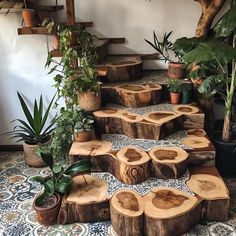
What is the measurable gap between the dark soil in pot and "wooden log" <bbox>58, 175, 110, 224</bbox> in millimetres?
1123

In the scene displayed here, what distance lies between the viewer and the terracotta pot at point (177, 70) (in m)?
2.74

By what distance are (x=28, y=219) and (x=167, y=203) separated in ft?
3.45

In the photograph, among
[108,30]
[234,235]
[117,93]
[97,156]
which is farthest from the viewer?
[108,30]

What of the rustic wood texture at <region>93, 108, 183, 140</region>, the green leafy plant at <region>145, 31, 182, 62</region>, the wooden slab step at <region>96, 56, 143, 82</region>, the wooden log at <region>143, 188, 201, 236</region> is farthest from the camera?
the green leafy plant at <region>145, 31, 182, 62</region>

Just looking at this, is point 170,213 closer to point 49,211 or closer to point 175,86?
point 49,211

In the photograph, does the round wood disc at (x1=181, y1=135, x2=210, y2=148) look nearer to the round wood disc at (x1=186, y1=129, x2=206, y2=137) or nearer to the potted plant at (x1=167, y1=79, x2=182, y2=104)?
the round wood disc at (x1=186, y1=129, x2=206, y2=137)

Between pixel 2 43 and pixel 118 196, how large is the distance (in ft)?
6.77

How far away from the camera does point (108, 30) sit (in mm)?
3047

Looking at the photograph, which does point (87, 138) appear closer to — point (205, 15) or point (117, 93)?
point (117, 93)

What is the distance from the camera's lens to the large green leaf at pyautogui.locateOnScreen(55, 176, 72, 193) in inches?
75.9

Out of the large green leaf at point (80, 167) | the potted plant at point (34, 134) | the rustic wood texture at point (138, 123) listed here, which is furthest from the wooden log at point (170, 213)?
the potted plant at point (34, 134)

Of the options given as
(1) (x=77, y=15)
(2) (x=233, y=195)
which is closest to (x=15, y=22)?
(1) (x=77, y=15)

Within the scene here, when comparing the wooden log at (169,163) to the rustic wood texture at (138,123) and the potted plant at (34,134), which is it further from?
the potted plant at (34,134)

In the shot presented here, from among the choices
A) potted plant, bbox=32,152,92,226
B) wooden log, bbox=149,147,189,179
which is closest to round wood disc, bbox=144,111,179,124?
wooden log, bbox=149,147,189,179
